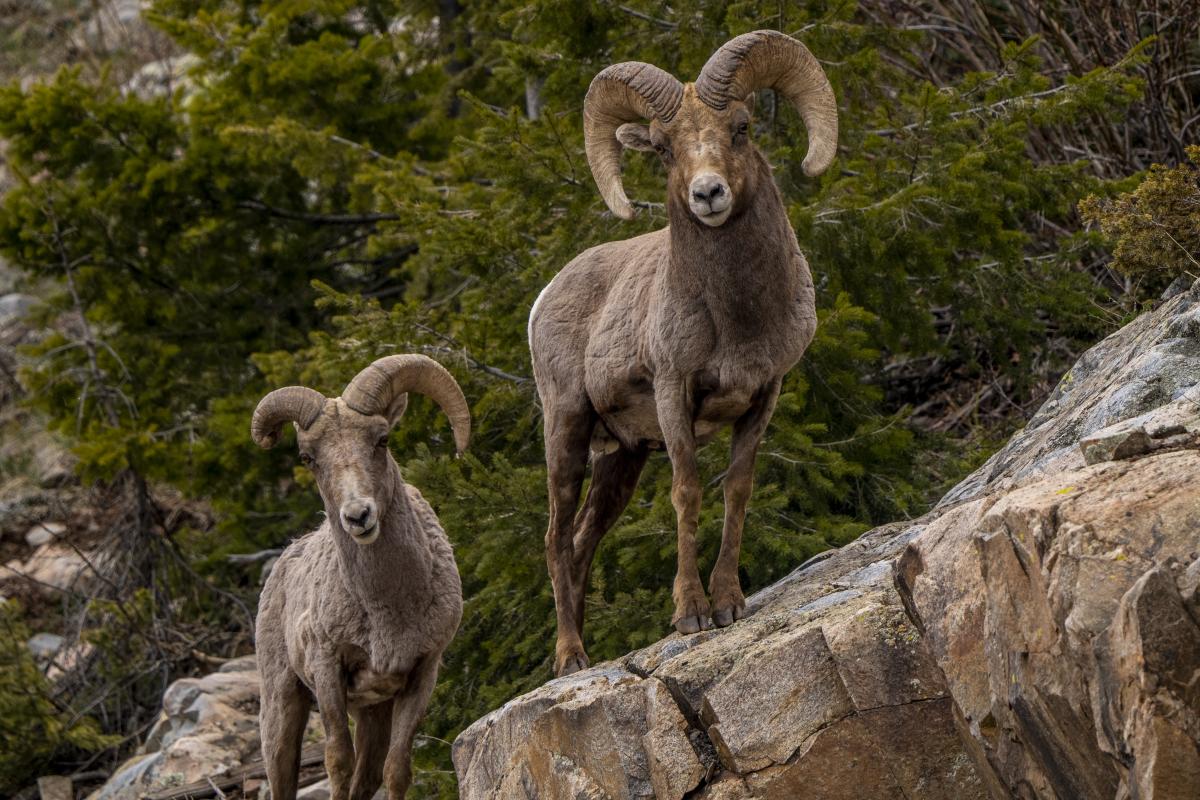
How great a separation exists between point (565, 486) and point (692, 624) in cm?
130

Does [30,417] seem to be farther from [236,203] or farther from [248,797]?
[248,797]

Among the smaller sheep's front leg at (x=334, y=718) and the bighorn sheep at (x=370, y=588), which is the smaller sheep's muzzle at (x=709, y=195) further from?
the smaller sheep's front leg at (x=334, y=718)

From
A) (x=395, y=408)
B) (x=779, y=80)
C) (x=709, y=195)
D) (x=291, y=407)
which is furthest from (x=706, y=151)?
(x=291, y=407)

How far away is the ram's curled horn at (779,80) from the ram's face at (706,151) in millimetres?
77

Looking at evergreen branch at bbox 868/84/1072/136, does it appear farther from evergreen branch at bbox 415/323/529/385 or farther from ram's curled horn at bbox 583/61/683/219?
ram's curled horn at bbox 583/61/683/219

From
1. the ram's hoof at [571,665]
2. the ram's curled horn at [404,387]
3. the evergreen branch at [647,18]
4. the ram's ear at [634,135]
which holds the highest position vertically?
the evergreen branch at [647,18]

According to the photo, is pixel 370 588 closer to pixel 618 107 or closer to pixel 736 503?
pixel 736 503

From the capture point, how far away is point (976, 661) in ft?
16.5

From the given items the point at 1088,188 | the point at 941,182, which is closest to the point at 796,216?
the point at 941,182

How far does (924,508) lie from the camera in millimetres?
9148

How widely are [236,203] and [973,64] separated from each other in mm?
7538

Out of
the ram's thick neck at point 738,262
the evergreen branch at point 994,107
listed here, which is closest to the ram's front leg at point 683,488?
the ram's thick neck at point 738,262

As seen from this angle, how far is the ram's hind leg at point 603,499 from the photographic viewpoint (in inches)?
306

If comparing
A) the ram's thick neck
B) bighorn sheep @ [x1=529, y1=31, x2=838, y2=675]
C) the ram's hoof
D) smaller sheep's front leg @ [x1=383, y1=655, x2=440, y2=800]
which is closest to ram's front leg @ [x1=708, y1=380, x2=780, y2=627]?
bighorn sheep @ [x1=529, y1=31, x2=838, y2=675]
